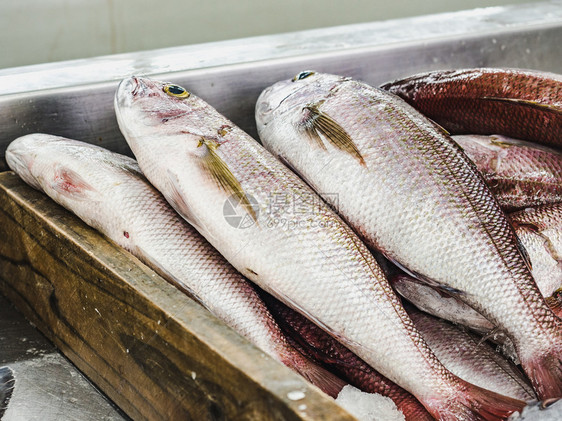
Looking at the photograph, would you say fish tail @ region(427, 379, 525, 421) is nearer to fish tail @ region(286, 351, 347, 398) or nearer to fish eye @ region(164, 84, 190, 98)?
fish tail @ region(286, 351, 347, 398)

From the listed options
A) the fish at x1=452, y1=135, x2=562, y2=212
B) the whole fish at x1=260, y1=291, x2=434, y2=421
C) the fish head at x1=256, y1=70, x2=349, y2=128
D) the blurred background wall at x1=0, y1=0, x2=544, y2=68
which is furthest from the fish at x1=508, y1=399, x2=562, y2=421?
the blurred background wall at x1=0, y1=0, x2=544, y2=68

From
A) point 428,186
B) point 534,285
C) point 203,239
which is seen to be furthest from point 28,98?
point 534,285

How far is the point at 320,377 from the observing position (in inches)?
42.8

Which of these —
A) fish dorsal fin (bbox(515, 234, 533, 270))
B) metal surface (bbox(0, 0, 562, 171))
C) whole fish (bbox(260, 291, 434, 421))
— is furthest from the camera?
metal surface (bbox(0, 0, 562, 171))

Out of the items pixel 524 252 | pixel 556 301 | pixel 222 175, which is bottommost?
pixel 556 301

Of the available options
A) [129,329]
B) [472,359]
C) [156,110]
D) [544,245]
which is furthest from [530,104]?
[129,329]

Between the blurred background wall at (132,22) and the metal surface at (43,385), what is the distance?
7.46 feet

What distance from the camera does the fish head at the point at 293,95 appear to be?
57.9 inches

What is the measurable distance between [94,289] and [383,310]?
53cm

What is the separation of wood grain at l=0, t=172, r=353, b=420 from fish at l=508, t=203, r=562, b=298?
67cm

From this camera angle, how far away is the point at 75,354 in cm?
128

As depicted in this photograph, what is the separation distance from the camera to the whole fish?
1095 millimetres

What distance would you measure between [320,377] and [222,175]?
1.41 ft

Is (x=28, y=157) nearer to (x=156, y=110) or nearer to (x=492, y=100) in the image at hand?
(x=156, y=110)
